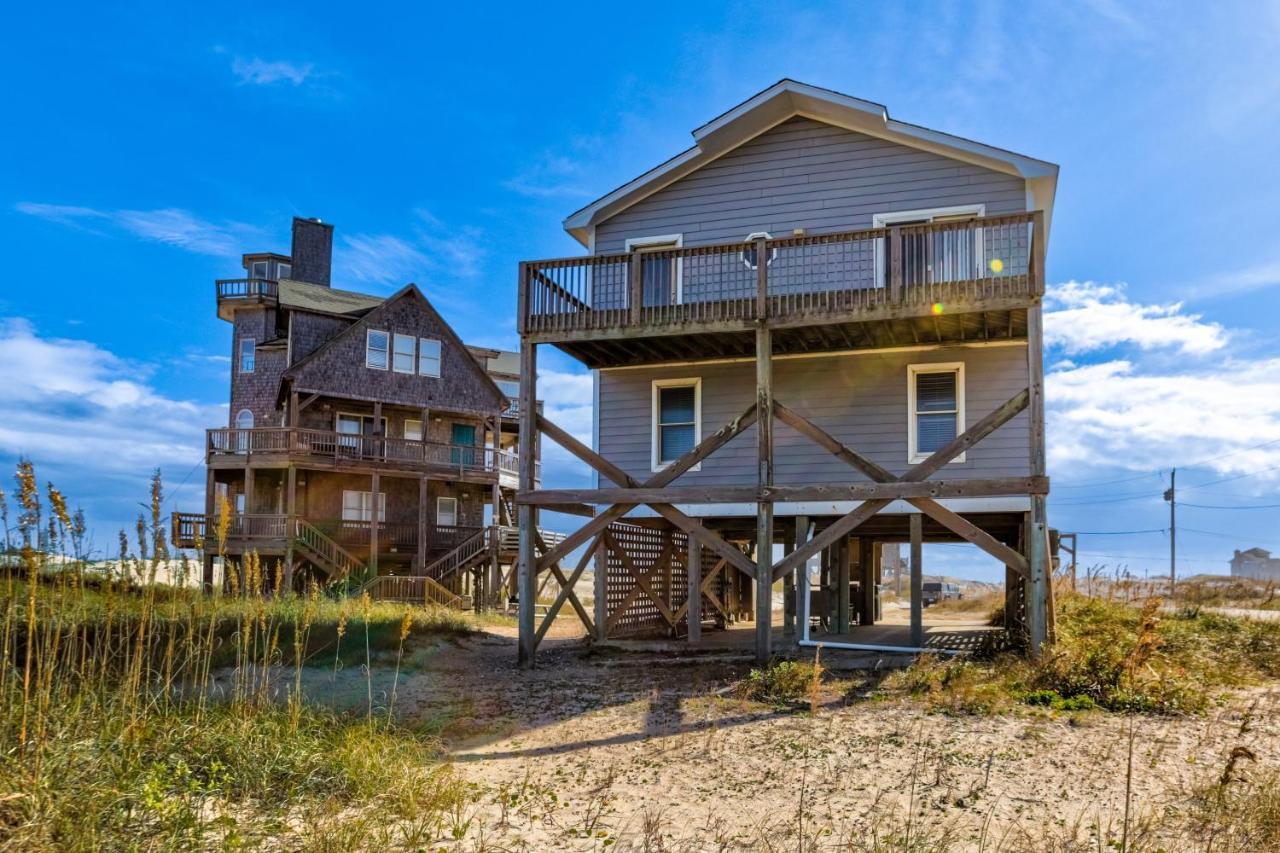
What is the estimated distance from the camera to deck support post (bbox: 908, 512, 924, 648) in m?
16.4

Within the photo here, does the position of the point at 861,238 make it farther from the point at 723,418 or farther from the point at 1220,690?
the point at 1220,690

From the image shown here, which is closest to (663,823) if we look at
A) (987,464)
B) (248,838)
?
(248,838)

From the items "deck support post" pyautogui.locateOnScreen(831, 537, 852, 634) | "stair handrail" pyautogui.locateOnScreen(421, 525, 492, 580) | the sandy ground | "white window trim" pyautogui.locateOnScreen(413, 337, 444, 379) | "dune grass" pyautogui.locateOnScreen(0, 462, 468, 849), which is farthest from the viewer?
"white window trim" pyautogui.locateOnScreen(413, 337, 444, 379)

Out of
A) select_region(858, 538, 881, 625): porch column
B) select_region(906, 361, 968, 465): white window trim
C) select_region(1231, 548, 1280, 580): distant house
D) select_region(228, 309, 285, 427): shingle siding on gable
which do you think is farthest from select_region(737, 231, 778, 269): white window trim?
select_region(1231, 548, 1280, 580): distant house

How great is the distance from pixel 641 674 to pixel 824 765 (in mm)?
6022

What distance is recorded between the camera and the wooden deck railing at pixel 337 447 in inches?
1297

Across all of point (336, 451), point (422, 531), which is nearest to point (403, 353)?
point (336, 451)

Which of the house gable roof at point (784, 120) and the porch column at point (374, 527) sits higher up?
the house gable roof at point (784, 120)

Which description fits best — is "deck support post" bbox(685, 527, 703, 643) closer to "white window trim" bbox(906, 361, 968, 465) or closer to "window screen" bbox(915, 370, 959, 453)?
"white window trim" bbox(906, 361, 968, 465)

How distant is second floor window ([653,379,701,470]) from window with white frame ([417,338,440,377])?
21146 millimetres

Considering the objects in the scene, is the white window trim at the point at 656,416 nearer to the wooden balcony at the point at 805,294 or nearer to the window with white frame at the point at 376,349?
the wooden balcony at the point at 805,294

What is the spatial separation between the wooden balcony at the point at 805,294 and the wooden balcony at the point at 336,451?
18272 millimetres

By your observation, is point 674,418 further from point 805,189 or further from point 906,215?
point 906,215

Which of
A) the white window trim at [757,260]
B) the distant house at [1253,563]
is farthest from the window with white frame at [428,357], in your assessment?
the distant house at [1253,563]
